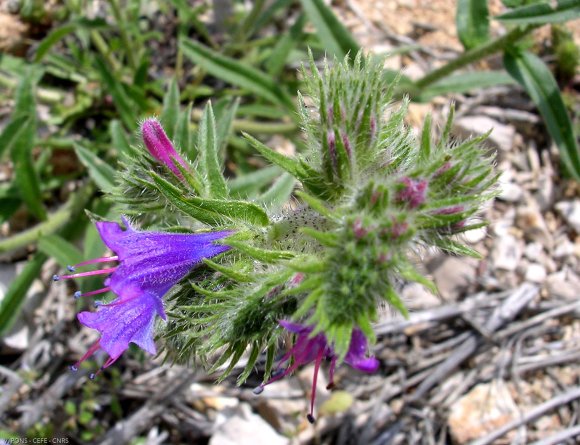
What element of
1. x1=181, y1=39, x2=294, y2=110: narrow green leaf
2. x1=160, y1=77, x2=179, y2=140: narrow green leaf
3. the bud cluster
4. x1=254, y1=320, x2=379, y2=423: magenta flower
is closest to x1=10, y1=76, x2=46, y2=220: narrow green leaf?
x1=160, y1=77, x2=179, y2=140: narrow green leaf

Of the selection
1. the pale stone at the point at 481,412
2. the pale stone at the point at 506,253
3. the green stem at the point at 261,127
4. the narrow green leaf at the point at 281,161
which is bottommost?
the pale stone at the point at 481,412

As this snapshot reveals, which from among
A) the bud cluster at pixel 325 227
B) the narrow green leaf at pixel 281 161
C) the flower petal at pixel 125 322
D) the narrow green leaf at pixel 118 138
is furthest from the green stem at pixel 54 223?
the narrow green leaf at pixel 281 161

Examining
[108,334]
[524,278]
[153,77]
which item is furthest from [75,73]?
[524,278]

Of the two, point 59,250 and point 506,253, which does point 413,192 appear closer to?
point 59,250

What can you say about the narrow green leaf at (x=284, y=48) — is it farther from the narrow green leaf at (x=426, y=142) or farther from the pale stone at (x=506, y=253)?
the narrow green leaf at (x=426, y=142)

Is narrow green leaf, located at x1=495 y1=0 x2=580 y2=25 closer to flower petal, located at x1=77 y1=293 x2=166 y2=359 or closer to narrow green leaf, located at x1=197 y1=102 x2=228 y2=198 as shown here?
narrow green leaf, located at x1=197 y1=102 x2=228 y2=198

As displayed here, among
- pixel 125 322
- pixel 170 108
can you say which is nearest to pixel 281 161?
pixel 125 322
